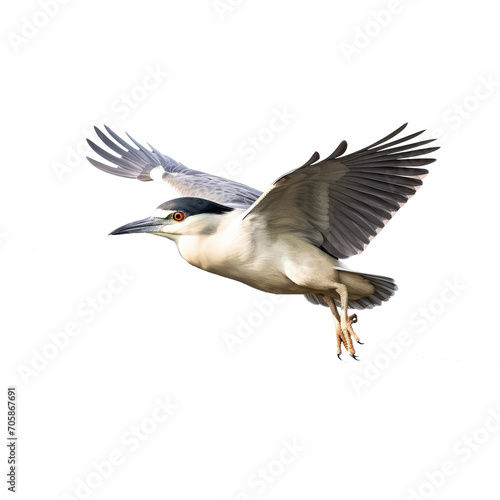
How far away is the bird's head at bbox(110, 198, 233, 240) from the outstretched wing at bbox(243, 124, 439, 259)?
0.29 m

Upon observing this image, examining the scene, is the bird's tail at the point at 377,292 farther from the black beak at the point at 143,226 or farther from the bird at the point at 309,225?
the black beak at the point at 143,226

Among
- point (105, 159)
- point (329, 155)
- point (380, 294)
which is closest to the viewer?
point (329, 155)

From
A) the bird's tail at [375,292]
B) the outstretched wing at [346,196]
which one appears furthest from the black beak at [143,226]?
the bird's tail at [375,292]

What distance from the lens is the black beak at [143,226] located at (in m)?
6.95

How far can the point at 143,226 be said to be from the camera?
6.97m

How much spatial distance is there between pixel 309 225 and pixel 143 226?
1205 mm

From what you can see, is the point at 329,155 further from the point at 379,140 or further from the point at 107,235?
the point at 107,235

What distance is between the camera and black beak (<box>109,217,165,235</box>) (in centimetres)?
695

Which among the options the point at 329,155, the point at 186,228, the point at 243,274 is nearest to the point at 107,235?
the point at 186,228

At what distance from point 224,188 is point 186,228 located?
1.22 metres

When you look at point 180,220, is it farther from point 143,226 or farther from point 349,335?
point 349,335

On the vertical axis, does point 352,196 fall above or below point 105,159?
above

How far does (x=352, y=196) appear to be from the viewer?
22.9 ft

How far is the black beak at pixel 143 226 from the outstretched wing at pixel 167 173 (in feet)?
2.71
